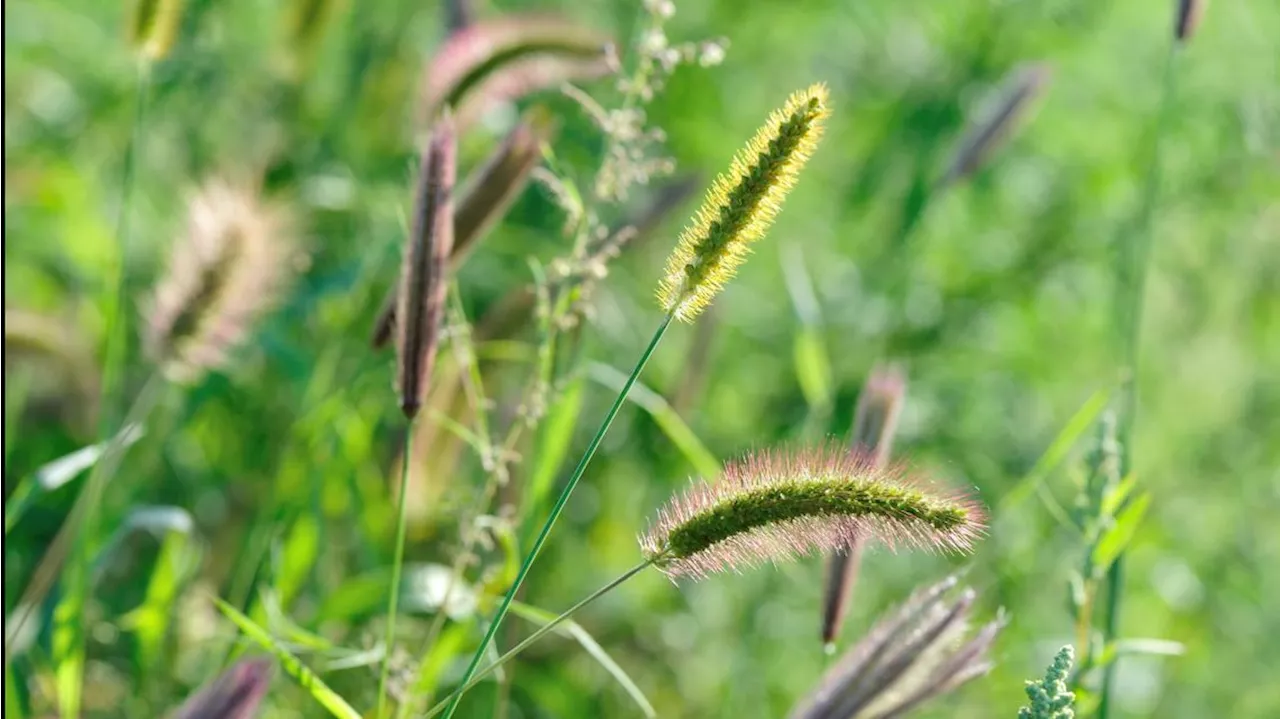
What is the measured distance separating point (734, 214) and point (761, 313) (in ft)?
8.80

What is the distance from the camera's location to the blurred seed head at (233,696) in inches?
68.0

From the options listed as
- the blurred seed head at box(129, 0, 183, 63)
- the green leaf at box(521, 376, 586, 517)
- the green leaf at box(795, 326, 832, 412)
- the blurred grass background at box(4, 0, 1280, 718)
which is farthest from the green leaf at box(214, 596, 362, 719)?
the green leaf at box(795, 326, 832, 412)

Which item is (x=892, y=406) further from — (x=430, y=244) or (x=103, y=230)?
(x=103, y=230)

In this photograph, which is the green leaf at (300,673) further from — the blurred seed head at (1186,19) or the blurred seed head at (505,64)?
the blurred seed head at (1186,19)

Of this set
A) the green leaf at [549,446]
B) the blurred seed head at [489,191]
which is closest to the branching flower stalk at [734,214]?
the blurred seed head at [489,191]

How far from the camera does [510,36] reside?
95.1 inches

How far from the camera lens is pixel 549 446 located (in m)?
2.25

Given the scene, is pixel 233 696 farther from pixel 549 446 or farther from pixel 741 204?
pixel 741 204

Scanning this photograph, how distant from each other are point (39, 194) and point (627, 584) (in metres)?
1.59

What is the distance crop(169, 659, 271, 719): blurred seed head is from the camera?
5.67ft

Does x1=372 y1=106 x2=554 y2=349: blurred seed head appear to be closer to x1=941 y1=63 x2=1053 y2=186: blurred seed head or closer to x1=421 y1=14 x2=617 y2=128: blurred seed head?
x1=421 y1=14 x2=617 y2=128: blurred seed head

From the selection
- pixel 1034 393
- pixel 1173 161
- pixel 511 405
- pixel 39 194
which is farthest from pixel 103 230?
pixel 1173 161

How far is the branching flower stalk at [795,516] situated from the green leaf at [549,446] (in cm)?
79

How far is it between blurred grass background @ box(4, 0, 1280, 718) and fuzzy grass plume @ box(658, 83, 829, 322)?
1302 millimetres
